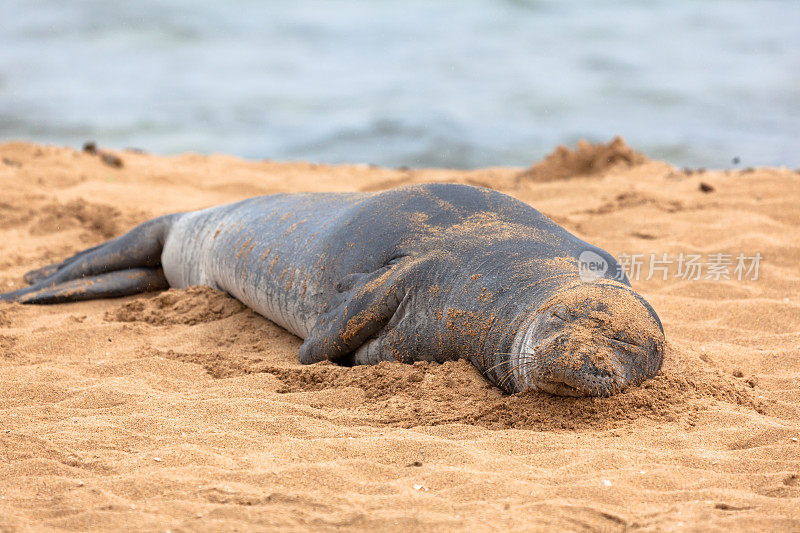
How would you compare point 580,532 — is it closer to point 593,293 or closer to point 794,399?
point 593,293

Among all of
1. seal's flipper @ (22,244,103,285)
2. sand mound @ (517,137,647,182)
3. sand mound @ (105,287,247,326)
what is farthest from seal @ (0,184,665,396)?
sand mound @ (517,137,647,182)

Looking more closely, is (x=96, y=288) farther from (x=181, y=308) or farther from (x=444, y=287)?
(x=444, y=287)

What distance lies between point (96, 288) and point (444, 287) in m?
2.77

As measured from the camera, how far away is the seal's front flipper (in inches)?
142

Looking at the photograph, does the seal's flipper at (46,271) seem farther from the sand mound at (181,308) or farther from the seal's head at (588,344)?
the seal's head at (588,344)

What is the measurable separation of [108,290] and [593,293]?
11.2 ft

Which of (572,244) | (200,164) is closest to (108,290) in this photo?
(572,244)

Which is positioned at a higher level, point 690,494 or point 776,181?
point 776,181

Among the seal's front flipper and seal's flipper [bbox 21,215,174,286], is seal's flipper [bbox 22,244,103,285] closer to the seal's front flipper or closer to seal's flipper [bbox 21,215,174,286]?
seal's flipper [bbox 21,215,174,286]

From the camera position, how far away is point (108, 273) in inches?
214

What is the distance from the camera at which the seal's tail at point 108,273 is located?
5223mm

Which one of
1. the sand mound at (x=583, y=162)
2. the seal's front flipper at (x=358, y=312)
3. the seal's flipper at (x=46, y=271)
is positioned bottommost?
the seal's flipper at (x=46, y=271)

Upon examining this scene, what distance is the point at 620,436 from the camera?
2904 mm

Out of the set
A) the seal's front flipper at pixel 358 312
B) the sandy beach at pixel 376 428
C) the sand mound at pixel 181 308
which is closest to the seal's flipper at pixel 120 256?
the sandy beach at pixel 376 428
